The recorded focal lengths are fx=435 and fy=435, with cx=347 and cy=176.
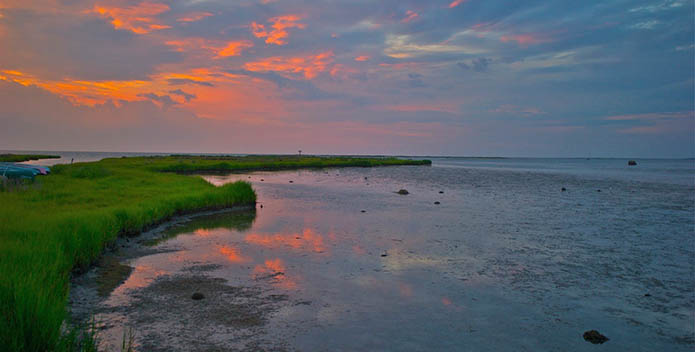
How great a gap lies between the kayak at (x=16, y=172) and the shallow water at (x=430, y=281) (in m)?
15.8

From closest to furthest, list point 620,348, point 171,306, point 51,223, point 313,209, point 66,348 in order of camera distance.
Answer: point 66,348, point 620,348, point 171,306, point 51,223, point 313,209

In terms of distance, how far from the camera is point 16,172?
29625 millimetres

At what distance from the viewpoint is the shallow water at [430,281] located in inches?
351

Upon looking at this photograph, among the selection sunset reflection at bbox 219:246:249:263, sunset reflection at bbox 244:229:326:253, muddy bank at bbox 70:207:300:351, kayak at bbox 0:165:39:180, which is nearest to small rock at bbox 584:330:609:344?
muddy bank at bbox 70:207:300:351

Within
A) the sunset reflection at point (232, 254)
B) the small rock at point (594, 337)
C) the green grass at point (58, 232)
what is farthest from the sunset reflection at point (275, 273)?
the small rock at point (594, 337)

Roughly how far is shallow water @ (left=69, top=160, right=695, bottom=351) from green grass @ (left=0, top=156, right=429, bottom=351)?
1.49 m

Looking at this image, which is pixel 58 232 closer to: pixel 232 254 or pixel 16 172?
pixel 232 254

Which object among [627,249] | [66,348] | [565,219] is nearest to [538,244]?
[627,249]

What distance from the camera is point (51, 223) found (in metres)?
13.5

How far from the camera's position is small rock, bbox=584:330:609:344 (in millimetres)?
8923

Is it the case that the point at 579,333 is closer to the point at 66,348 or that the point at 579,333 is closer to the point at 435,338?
the point at 435,338

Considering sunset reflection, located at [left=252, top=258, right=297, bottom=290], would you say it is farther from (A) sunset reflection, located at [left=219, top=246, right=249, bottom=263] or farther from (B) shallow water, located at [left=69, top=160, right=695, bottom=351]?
(A) sunset reflection, located at [left=219, top=246, right=249, bottom=263]

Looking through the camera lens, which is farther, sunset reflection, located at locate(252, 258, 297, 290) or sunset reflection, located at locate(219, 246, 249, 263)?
sunset reflection, located at locate(219, 246, 249, 263)

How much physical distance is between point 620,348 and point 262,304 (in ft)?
25.3
